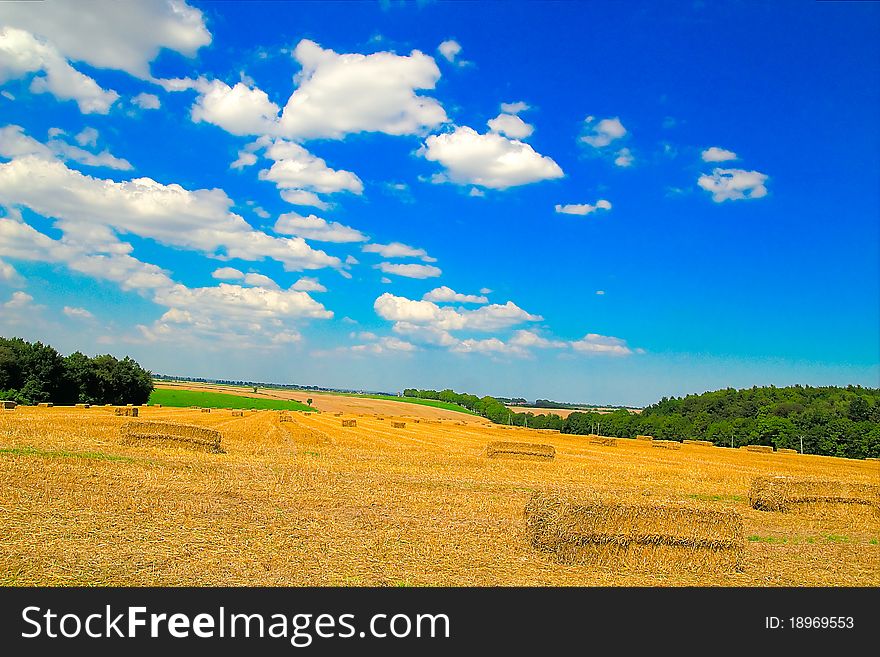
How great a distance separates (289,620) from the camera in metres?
7.06

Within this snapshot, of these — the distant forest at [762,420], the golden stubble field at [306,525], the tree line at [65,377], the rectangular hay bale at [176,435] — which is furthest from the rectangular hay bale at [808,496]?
the tree line at [65,377]

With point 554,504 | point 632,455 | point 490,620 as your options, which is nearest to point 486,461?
point 632,455

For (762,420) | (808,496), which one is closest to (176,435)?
(808,496)

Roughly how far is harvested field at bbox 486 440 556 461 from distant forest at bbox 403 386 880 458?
156ft

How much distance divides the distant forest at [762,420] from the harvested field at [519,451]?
4759 cm

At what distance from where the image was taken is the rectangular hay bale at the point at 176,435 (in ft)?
77.5

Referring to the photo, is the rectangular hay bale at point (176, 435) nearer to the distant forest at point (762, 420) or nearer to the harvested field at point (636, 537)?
the harvested field at point (636, 537)

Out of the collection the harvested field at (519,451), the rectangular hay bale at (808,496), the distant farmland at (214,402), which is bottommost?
the distant farmland at (214,402)

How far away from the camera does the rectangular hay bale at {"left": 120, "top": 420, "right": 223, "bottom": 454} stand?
2364 cm

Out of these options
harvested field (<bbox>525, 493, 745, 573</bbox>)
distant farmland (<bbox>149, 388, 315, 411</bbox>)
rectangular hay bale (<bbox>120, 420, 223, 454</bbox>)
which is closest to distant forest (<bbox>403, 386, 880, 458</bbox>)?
distant farmland (<bbox>149, 388, 315, 411</bbox>)

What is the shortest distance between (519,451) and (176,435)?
611 inches

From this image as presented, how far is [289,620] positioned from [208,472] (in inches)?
468

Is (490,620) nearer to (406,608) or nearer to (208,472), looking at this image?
(406,608)

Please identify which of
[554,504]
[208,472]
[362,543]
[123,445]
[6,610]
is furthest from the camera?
[123,445]
